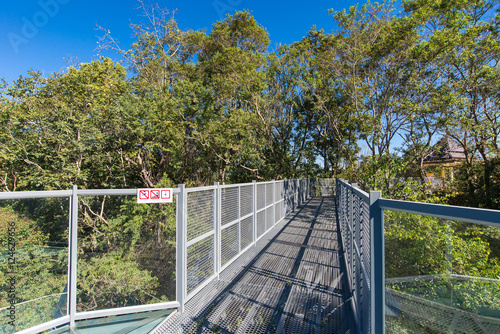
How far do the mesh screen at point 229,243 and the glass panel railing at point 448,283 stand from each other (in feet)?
10.1

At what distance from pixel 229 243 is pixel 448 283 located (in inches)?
144

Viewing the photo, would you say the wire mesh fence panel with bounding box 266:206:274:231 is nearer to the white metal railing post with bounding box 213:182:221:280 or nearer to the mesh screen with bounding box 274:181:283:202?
the mesh screen with bounding box 274:181:283:202

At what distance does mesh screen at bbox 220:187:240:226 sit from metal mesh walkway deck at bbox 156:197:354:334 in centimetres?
88

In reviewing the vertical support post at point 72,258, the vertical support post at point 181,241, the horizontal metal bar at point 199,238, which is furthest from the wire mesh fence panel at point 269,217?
the vertical support post at point 72,258

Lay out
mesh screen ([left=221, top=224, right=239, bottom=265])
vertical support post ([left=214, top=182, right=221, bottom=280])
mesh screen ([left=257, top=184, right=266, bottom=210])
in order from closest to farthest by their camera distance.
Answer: vertical support post ([left=214, top=182, right=221, bottom=280])
mesh screen ([left=221, top=224, right=239, bottom=265])
mesh screen ([left=257, top=184, right=266, bottom=210])

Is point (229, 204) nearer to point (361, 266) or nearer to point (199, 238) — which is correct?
point (199, 238)

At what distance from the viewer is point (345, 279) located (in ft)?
12.3

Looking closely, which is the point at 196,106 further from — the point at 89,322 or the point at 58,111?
the point at 89,322

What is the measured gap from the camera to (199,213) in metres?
3.65

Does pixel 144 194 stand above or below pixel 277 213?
above

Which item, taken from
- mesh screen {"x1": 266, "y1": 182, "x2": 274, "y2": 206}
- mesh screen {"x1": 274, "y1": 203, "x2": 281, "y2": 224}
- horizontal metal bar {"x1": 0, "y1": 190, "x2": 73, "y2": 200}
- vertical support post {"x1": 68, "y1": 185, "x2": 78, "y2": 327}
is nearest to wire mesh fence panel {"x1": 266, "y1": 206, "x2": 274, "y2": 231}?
mesh screen {"x1": 266, "y1": 182, "x2": 274, "y2": 206}

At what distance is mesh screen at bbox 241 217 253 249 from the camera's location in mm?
5059

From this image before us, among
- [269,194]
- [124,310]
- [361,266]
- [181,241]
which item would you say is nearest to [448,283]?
[361,266]

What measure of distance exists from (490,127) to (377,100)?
5160 millimetres
